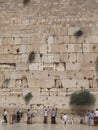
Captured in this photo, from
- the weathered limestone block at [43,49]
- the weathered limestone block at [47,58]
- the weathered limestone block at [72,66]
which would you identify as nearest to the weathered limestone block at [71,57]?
the weathered limestone block at [72,66]

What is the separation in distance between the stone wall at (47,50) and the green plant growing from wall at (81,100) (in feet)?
0.81

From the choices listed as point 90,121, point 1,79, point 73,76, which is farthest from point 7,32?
point 90,121

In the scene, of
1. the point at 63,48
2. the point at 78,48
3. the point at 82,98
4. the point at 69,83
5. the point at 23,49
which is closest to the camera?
the point at 82,98

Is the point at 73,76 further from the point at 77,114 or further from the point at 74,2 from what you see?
the point at 74,2

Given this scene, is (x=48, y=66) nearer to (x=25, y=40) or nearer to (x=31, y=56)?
(x=31, y=56)

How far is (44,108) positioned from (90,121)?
2.28 metres

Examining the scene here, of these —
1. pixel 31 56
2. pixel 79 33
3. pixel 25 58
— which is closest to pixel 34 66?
pixel 31 56

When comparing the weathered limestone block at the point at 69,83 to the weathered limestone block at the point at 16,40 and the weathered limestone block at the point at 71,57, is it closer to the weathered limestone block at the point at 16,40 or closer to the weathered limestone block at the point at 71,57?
the weathered limestone block at the point at 71,57

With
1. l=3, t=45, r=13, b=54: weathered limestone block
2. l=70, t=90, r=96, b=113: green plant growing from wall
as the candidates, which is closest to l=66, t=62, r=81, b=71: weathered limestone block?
l=70, t=90, r=96, b=113: green plant growing from wall

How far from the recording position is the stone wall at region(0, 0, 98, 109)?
74.1 ft

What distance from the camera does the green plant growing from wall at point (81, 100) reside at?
22.1 m

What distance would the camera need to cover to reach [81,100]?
2219 cm

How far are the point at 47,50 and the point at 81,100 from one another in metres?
2.80

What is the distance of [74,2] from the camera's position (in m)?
23.1
